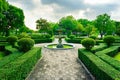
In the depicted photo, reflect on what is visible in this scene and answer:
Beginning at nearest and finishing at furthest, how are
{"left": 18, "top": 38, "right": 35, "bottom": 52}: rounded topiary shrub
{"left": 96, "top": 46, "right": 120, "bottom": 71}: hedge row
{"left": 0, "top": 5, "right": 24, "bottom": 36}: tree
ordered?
1. {"left": 96, "top": 46, "right": 120, "bottom": 71}: hedge row
2. {"left": 18, "top": 38, "right": 35, "bottom": 52}: rounded topiary shrub
3. {"left": 0, "top": 5, "right": 24, "bottom": 36}: tree

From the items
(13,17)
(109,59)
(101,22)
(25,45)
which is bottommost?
(109,59)

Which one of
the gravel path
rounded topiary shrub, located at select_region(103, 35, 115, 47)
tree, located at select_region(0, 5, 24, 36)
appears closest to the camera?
the gravel path

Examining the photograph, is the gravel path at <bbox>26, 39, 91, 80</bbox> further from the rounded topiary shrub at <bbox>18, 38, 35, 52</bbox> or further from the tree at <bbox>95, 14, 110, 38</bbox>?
the tree at <bbox>95, 14, 110, 38</bbox>

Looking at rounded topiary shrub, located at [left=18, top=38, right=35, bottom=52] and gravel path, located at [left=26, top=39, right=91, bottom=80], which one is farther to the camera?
rounded topiary shrub, located at [left=18, top=38, right=35, bottom=52]

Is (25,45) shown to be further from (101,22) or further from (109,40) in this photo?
(101,22)

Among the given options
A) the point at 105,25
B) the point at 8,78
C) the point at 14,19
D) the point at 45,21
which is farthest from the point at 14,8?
the point at 8,78

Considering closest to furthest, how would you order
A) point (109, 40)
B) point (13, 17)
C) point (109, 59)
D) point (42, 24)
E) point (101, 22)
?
point (109, 59)
point (109, 40)
point (13, 17)
point (101, 22)
point (42, 24)

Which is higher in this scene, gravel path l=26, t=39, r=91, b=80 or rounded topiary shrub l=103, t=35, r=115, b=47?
rounded topiary shrub l=103, t=35, r=115, b=47

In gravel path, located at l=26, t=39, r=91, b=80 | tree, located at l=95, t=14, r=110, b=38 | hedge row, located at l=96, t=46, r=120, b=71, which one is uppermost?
tree, located at l=95, t=14, r=110, b=38

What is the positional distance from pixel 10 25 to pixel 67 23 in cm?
2969

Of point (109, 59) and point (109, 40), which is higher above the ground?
point (109, 40)

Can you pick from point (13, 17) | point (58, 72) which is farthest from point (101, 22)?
point (58, 72)

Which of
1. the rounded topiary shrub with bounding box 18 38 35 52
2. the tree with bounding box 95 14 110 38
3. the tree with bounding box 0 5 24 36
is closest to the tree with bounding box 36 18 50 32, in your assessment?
the tree with bounding box 0 5 24 36

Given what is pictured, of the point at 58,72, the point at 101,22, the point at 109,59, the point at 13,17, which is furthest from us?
the point at 101,22
